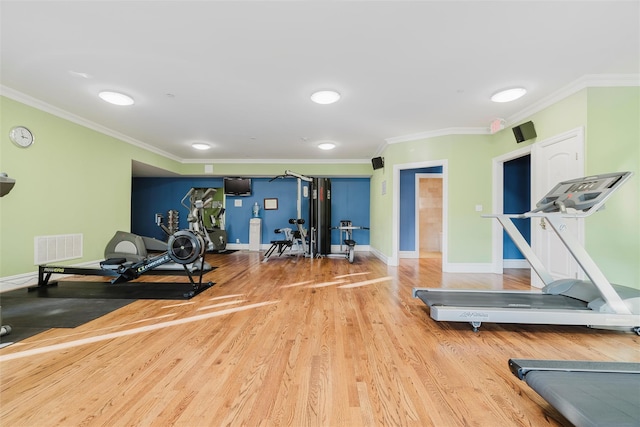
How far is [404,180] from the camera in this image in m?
6.70

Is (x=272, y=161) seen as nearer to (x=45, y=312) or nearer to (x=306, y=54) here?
Result: (x=306, y=54)

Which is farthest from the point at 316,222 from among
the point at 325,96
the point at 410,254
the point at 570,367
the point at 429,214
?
the point at 570,367

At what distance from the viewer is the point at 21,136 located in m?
3.53

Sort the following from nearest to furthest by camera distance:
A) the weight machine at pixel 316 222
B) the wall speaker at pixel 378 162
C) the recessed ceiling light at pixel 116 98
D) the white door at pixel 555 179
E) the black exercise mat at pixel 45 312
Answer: the black exercise mat at pixel 45 312
the white door at pixel 555 179
the recessed ceiling light at pixel 116 98
the wall speaker at pixel 378 162
the weight machine at pixel 316 222

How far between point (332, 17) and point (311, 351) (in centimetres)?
255

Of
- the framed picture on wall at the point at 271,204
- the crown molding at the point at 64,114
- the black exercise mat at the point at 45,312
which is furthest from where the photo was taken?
the framed picture on wall at the point at 271,204

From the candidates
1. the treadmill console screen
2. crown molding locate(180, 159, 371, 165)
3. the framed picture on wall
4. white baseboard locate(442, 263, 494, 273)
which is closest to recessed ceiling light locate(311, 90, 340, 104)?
the treadmill console screen

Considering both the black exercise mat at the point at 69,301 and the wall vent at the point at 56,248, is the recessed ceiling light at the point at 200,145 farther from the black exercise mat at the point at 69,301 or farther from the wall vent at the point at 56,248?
the black exercise mat at the point at 69,301

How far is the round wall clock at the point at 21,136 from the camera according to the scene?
3.44 meters

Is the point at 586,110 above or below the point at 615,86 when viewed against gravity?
below

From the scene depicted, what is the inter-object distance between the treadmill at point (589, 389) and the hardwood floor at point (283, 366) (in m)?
0.17

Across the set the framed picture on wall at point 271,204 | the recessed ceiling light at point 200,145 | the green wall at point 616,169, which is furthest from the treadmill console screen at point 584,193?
the framed picture on wall at point 271,204

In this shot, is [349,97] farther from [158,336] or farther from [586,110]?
[158,336]

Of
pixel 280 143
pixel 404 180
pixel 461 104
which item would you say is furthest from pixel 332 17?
pixel 404 180
